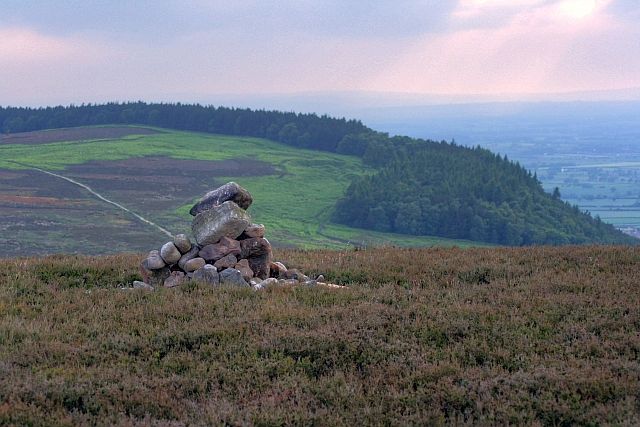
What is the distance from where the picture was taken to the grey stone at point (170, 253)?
612 inches

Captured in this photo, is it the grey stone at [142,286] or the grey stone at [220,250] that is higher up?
the grey stone at [220,250]

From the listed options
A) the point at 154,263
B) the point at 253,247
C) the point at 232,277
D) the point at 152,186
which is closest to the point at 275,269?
the point at 253,247

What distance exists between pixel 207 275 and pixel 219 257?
27.6 inches

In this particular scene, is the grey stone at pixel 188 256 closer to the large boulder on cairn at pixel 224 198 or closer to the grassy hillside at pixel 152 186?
the large boulder on cairn at pixel 224 198

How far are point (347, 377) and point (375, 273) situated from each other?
6870mm

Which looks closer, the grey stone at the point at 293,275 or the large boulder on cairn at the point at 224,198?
the grey stone at the point at 293,275

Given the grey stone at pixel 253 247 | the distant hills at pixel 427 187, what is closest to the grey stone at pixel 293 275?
the grey stone at pixel 253 247

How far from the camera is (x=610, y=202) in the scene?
14162 cm

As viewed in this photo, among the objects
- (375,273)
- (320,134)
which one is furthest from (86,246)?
(320,134)

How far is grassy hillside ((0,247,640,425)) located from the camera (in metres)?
8.57

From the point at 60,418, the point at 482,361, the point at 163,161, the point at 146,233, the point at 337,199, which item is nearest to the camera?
the point at 60,418

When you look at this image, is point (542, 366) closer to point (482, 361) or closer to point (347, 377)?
point (482, 361)

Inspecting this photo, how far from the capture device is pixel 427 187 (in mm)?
111438

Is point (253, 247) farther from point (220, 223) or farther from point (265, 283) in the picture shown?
point (265, 283)
